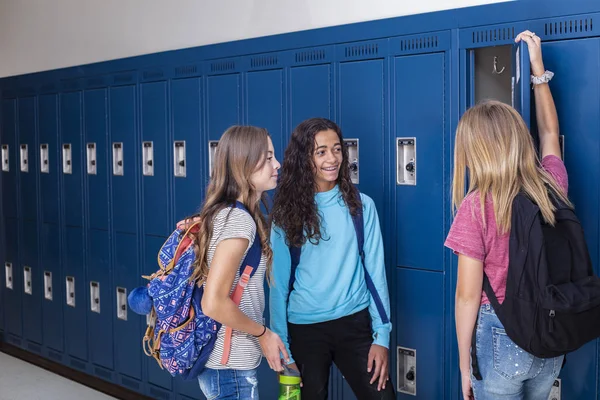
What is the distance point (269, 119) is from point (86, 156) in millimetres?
1910

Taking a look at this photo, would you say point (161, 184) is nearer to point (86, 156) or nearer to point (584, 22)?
point (86, 156)

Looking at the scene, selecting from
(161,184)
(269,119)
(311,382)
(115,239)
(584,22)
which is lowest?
(311,382)

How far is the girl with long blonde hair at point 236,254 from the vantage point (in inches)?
85.0

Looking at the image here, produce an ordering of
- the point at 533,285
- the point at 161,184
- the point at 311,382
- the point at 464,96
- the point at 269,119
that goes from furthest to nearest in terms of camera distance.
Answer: the point at 161,184 → the point at 269,119 → the point at 464,96 → the point at 311,382 → the point at 533,285

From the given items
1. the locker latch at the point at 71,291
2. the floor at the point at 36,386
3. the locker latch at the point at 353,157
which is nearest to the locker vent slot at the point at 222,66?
the locker latch at the point at 353,157

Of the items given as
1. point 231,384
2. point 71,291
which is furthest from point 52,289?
point 231,384

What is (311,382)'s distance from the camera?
2.75 m

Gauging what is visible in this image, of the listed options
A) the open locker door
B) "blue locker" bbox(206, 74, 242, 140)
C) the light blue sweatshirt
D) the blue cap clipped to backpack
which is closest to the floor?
"blue locker" bbox(206, 74, 242, 140)

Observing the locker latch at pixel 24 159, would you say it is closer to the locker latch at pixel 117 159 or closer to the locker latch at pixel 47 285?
the locker latch at pixel 47 285

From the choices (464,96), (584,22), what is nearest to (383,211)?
(464,96)

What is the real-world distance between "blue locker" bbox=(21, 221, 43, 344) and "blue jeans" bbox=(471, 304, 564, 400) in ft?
14.8

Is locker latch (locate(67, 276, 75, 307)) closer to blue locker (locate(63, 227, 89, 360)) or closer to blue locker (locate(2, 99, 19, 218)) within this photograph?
blue locker (locate(63, 227, 89, 360))

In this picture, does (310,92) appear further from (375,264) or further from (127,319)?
(127,319)

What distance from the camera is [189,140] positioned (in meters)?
4.37
